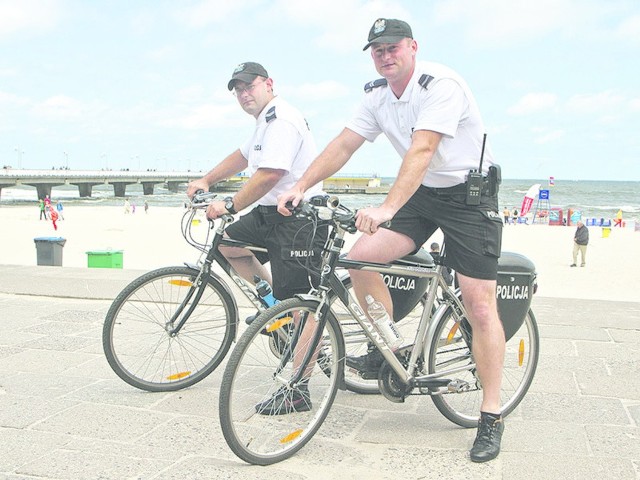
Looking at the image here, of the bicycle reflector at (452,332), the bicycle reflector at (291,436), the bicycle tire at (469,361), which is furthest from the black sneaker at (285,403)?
the bicycle reflector at (452,332)

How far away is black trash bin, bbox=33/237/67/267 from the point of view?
12.4 meters

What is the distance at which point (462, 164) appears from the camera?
130 inches

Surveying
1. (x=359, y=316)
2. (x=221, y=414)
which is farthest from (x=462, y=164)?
(x=221, y=414)

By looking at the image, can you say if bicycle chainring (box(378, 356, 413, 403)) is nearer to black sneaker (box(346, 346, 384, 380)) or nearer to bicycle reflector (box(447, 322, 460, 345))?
black sneaker (box(346, 346, 384, 380))

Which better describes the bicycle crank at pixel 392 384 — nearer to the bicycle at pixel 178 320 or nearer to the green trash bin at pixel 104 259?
the bicycle at pixel 178 320

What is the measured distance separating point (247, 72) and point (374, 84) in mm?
918

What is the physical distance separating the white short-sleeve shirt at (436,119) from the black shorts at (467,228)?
0.07 m

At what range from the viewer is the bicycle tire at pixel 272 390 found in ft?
9.77

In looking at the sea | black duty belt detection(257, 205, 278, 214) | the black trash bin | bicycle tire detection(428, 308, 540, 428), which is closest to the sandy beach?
the black trash bin

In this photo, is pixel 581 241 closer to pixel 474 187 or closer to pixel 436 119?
pixel 474 187

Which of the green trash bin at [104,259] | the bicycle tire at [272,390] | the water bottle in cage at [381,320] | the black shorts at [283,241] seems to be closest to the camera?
the bicycle tire at [272,390]

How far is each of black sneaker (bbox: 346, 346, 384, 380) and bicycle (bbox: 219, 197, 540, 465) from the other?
34 millimetres

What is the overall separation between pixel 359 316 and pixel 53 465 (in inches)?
56.7

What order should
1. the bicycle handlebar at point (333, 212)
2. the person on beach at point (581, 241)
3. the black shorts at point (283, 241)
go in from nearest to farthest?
the bicycle handlebar at point (333, 212) < the black shorts at point (283, 241) < the person on beach at point (581, 241)
